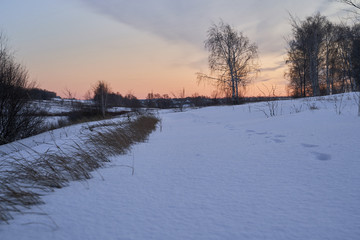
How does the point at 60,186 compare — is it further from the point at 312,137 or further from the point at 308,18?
the point at 308,18

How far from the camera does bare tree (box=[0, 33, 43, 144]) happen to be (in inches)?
236

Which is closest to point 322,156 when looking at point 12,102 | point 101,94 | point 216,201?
point 216,201

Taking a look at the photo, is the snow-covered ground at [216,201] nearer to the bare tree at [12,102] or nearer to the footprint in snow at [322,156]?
the footprint in snow at [322,156]

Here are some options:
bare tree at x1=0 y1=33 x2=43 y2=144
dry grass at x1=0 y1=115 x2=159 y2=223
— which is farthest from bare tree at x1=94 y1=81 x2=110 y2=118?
dry grass at x1=0 y1=115 x2=159 y2=223

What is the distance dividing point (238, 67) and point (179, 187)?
1337 cm

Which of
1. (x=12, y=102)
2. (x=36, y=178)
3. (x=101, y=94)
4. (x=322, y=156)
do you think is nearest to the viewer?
(x=36, y=178)

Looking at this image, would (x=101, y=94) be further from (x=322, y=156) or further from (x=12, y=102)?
(x=322, y=156)

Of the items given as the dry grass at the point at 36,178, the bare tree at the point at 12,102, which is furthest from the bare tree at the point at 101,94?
the dry grass at the point at 36,178

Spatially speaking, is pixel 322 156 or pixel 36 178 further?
pixel 322 156

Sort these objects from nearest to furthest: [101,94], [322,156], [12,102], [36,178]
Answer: [36,178] < [322,156] < [12,102] < [101,94]

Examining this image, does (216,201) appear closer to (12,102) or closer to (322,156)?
(322,156)

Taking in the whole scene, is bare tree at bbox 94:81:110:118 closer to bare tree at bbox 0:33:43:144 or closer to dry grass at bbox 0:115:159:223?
bare tree at bbox 0:33:43:144

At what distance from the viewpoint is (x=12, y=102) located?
6.23 metres

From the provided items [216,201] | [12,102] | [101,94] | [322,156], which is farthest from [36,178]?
[101,94]
